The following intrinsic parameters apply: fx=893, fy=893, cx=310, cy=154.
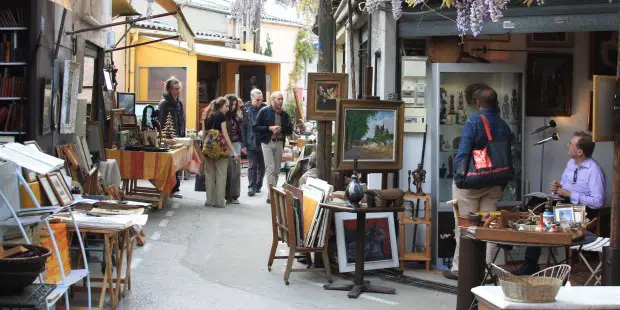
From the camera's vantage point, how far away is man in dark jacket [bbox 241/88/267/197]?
1576 centimetres

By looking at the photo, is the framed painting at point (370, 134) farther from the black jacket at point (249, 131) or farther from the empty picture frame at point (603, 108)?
the black jacket at point (249, 131)

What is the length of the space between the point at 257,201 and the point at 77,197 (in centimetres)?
741

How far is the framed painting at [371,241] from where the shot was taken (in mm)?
9250

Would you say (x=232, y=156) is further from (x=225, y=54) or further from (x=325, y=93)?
(x=225, y=54)

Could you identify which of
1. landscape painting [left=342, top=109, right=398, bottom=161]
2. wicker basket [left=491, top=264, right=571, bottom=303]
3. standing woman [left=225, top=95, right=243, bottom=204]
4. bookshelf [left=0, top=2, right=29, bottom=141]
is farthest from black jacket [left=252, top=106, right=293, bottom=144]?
wicker basket [left=491, top=264, right=571, bottom=303]

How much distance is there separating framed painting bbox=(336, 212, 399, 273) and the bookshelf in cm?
374

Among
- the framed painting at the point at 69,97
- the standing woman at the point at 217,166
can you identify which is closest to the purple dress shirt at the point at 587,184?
the framed painting at the point at 69,97

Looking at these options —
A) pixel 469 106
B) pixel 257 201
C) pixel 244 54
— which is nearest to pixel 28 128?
pixel 469 106

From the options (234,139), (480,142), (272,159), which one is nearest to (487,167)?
(480,142)

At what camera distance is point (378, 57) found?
10180mm

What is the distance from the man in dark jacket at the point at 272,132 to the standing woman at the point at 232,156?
0.34 m

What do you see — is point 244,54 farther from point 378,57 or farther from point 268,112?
point 378,57

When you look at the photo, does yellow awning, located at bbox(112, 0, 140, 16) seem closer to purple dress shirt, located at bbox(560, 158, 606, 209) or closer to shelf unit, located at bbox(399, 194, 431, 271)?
shelf unit, located at bbox(399, 194, 431, 271)

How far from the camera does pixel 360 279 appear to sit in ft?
28.6
